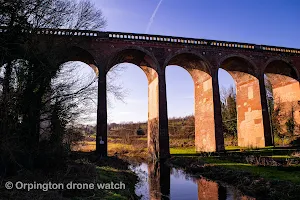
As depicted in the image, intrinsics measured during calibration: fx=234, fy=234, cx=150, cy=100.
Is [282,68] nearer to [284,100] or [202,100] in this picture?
[284,100]

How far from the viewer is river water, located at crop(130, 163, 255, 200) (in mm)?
7954

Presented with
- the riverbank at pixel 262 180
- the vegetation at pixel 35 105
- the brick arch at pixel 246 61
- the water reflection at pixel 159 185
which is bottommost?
the water reflection at pixel 159 185

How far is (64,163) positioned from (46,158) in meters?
0.65

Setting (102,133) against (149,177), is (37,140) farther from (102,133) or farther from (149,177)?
(102,133)

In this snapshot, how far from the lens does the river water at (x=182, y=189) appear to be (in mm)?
7954

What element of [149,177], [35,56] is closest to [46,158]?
[35,56]

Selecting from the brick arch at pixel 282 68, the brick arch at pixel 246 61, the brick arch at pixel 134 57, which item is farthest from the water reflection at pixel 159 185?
the brick arch at pixel 282 68

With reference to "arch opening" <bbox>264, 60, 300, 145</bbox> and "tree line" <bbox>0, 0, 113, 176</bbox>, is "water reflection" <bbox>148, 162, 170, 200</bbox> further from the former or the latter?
"arch opening" <bbox>264, 60, 300, 145</bbox>

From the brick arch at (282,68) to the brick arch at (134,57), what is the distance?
443 inches

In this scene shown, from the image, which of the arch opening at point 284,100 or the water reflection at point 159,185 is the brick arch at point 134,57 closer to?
the water reflection at point 159,185

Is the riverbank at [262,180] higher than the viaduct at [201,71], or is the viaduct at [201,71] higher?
the viaduct at [201,71]

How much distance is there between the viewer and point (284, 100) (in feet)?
89.3

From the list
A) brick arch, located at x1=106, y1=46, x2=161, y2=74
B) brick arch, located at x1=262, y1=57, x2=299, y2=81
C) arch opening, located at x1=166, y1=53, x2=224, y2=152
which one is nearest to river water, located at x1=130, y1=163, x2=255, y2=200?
arch opening, located at x1=166, y1=53, x2=224, y2=152

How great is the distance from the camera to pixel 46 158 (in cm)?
748
